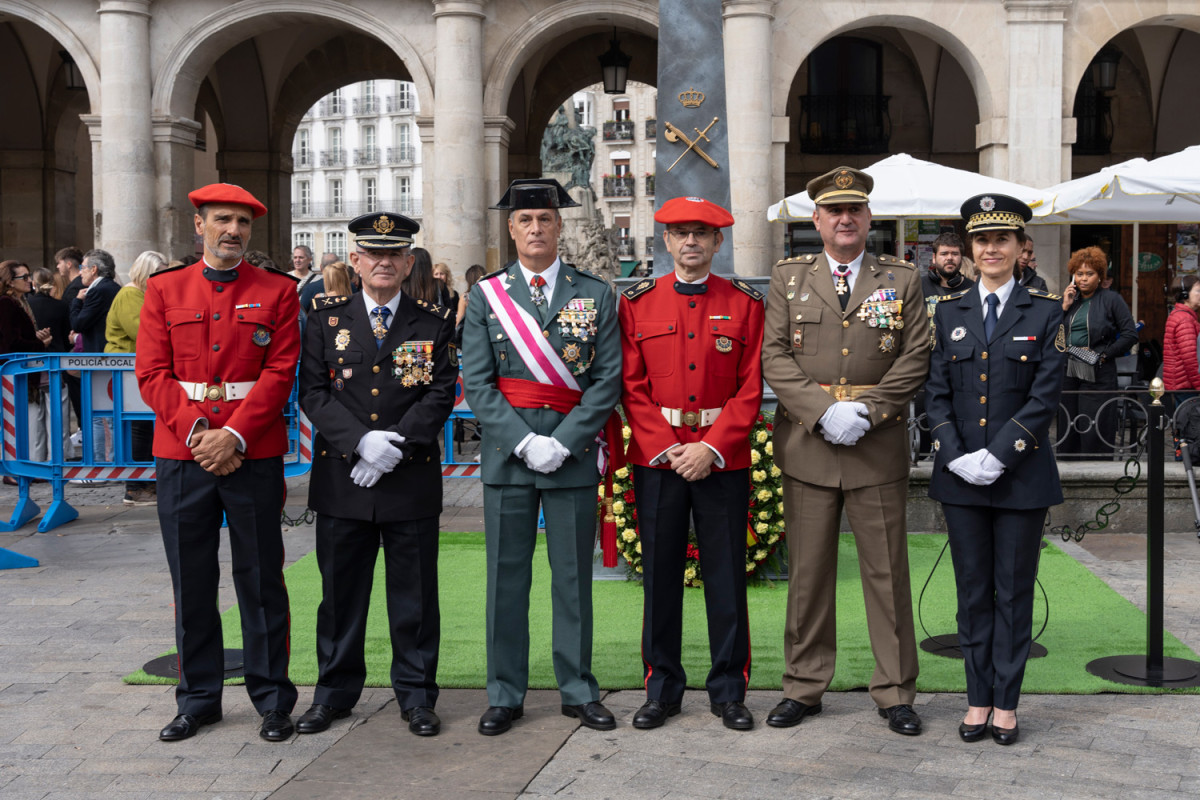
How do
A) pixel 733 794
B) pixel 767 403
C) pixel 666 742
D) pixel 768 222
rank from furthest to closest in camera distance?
pixel 768 222 < pixel 767 403 < pixel 666 742 < pixel 733 794

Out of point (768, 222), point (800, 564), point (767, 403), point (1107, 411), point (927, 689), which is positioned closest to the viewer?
point (800, 564)

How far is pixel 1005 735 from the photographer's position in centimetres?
466

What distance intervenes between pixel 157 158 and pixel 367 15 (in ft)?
11.2

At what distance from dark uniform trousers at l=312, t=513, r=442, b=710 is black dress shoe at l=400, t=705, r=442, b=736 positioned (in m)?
0.03

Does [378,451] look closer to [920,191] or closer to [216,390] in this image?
[216,390]

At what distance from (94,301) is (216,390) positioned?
617 cm

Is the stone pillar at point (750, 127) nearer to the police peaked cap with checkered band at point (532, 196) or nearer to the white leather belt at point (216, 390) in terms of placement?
the police peaked cap with checkered band at point (532, 196)

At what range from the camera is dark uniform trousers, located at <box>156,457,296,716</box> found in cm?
488

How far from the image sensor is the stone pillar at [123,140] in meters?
16.9

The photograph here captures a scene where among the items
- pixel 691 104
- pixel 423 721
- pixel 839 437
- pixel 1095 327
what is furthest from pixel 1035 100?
pixel 423 721

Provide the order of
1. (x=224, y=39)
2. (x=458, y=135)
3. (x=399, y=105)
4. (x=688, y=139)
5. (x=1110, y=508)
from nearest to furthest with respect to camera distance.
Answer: (x=688, y=139), (x=1110, y=508), (x=458, y=135), (x=224, y=39), (x=399, y=105)

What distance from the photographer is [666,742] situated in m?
4.70

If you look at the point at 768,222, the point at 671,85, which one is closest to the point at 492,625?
the point at 671,85

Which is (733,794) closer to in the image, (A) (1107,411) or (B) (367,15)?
(A) (1107,411)
